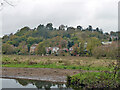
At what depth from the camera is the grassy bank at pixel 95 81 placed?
15.6m

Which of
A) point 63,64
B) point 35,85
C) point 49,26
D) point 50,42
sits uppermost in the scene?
point 49,26

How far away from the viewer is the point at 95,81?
1573cm

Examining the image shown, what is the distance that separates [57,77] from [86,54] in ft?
119

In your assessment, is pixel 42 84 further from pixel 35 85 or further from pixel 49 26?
pixel 49 26

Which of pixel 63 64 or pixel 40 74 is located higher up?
pixel 63 64

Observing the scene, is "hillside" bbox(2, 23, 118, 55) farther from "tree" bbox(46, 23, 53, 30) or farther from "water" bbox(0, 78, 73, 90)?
"water" bbox(0, 78, 73, 90)

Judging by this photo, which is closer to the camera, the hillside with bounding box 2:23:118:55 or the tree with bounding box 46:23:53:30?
the hillside with bounding box 2:23:118:55

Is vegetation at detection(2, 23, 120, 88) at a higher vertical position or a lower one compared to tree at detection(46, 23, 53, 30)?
lower

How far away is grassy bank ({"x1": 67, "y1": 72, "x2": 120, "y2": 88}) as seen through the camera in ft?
51.2

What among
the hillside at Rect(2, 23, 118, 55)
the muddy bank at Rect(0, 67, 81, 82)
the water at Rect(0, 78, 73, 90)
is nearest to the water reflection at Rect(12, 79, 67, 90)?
the water at Rect(0, 78, 73, 90)

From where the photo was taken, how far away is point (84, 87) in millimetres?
15664

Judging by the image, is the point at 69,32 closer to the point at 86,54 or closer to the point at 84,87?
the point at 86,54

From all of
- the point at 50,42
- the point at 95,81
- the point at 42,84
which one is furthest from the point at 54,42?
the point at 95,81

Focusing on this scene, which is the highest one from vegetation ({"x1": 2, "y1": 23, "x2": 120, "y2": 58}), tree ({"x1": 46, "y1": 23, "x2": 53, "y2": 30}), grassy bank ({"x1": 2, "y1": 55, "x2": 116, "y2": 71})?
tree ({"x1": 46, "y1": 23, "x2": 53, "y2": 30})
